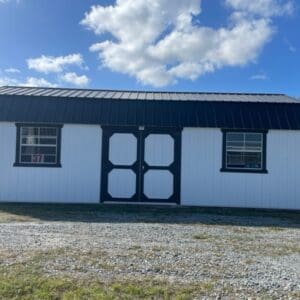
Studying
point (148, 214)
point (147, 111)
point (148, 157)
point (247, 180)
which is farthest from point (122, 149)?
point (247, 180)

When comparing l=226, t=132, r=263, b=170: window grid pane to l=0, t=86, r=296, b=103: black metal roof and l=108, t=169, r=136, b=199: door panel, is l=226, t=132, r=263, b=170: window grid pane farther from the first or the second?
l=108, t=169, r=136, b=199: door panel

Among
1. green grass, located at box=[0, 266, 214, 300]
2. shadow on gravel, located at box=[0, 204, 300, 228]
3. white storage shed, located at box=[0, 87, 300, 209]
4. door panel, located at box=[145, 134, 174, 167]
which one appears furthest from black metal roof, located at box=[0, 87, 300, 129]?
green grass, located at box=[0, 266, 214, 300]

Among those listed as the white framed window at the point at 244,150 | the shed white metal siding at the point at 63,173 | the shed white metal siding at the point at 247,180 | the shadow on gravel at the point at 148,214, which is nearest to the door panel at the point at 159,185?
the shed white metal siding at the point at 247,180

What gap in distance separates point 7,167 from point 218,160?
255 inches

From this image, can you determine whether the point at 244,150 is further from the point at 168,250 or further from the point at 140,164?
the point at 168,250

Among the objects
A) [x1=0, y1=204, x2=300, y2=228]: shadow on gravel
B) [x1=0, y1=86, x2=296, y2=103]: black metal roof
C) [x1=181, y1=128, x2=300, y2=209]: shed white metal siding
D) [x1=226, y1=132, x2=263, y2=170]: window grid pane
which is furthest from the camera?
[x1=0, y1=86, x2=296, y2=103]: black metal roof

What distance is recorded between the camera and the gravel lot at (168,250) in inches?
206

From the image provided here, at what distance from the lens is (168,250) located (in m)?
6.64

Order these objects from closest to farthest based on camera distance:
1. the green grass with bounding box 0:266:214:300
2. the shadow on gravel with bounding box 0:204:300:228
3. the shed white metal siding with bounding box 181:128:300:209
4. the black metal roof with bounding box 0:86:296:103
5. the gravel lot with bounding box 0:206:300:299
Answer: the green grass with bounding box 0:266:214:300
the gravel lot with bounding box 0:206:300:299
the shadow on gravel with bounding box 0:204:300:228
the shed white metal siding with bounding box 181:128:300:209
the black metal roof with bounding box 0:86:296:103

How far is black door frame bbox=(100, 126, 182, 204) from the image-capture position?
12.7m

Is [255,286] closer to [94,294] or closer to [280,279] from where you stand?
[280,279]

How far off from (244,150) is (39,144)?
6333 millimetres

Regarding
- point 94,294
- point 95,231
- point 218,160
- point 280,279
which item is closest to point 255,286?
point 280,279

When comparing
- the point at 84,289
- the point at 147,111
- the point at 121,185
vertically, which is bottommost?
the point at 84,289
